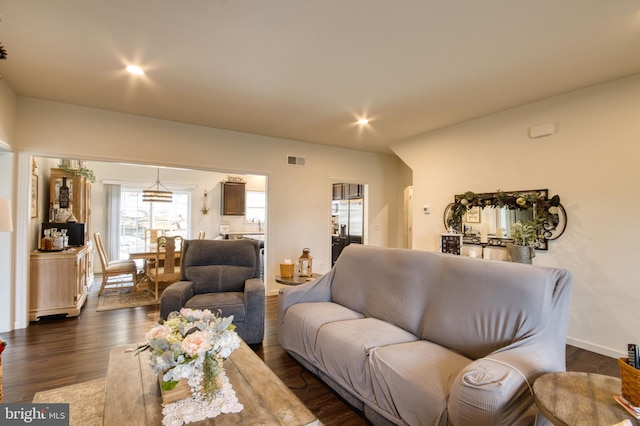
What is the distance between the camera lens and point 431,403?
58.0 inches

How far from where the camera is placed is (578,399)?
Result: 3.91 ft

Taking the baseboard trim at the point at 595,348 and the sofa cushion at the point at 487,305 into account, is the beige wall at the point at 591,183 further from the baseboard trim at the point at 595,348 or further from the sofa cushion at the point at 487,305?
the sofa cushion at the point at 487,305

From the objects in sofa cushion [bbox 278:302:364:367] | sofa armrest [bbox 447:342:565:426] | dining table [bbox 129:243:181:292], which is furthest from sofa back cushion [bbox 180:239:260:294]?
sofa armrest [bbox 447:342:565:426]

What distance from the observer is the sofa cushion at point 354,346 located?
1.92 m

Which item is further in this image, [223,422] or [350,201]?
[350,201]

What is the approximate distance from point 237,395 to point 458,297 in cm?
152

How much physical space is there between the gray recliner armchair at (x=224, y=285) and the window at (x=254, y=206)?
4.72m

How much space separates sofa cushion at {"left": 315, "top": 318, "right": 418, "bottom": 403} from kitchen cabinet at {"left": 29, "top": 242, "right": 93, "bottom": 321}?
353cm

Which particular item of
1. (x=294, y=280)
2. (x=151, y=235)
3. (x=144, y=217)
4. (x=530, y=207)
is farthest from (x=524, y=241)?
(x=144, y=217)

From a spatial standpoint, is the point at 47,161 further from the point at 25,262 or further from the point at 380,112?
the point at 380,112

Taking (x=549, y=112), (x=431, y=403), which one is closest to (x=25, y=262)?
A: (x=431, y=403)

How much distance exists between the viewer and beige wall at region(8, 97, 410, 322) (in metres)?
3.75

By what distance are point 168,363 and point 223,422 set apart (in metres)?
0.35

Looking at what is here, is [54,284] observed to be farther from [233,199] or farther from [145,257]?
[233,199]
